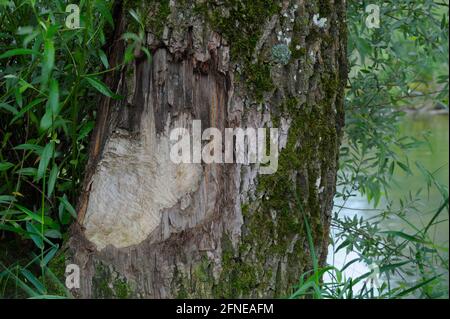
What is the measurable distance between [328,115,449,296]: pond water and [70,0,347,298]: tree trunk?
1.93 feet

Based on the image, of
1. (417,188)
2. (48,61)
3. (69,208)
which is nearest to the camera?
(48,61)

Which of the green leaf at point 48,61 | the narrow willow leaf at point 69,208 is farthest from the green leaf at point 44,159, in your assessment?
the green leaf at point 48,61

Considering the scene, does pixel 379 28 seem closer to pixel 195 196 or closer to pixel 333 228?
pixel 333 228

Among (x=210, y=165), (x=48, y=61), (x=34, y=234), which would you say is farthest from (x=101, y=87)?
(x=34, y=234)

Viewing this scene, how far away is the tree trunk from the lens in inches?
83.9

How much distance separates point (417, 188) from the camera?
6.48m

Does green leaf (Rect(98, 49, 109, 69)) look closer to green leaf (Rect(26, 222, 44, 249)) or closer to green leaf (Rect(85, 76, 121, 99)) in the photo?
green leaf (Rect(85, 76, 121, 99))

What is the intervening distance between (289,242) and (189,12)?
76 cm

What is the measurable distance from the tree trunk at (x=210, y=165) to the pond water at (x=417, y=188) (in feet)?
1.93

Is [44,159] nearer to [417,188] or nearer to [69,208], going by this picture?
[69,208]

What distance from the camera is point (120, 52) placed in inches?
89.0

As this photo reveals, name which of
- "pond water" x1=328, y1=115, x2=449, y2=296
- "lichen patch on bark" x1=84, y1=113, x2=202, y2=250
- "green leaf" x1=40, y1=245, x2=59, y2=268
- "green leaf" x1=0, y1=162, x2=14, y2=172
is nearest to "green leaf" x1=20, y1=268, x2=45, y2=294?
"green leaf" x1=40, y1=245, x2=59, y2=268

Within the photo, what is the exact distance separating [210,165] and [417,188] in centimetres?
470

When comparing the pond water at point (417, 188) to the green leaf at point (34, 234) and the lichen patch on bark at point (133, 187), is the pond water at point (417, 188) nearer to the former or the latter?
the lichen patch on bark at point (133, 187)
